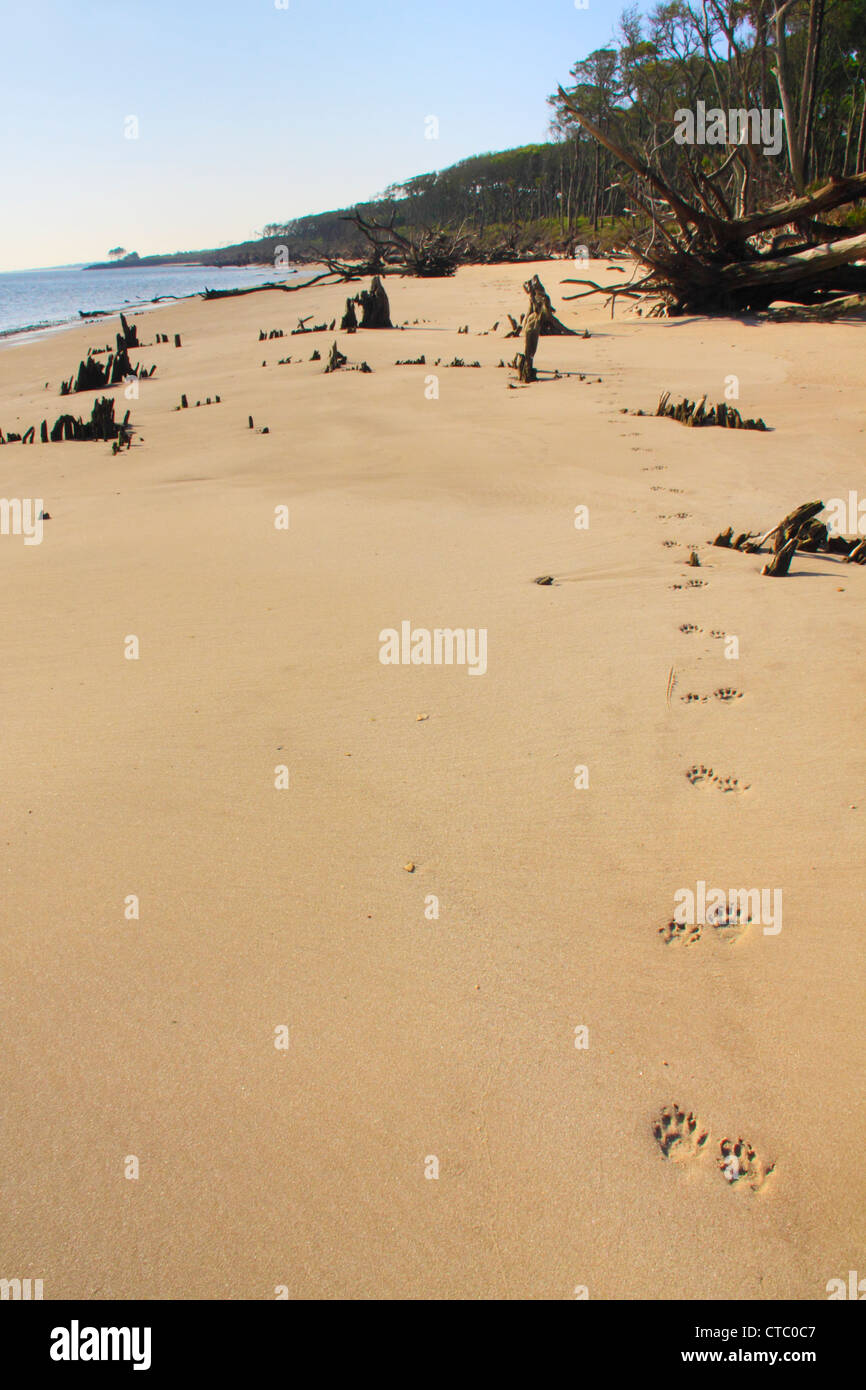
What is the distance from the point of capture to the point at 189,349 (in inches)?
671

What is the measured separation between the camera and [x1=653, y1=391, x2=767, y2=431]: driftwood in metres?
7.53

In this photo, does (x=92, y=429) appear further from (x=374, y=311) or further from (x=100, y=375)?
(x=374, y=311)

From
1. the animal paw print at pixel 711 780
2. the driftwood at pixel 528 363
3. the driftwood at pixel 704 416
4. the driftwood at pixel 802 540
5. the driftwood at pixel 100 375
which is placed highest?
the driftwood at pixel 100 375

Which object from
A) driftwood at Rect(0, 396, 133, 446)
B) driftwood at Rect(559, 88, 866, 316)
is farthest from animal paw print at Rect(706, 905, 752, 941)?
driftwood at Rect(559, 88, 866, 316)

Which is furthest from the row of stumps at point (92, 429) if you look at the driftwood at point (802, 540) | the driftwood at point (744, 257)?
the driftwood at point (744, 257)

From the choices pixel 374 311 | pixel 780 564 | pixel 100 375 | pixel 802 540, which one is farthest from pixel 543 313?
pixel 780 564

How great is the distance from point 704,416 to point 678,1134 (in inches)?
281

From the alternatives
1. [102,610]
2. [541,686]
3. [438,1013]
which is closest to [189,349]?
[102,610]

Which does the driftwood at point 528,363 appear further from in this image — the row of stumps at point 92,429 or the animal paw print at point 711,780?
the animal paw print at point 711,780

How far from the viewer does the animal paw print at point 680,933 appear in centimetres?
223

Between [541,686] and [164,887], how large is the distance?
5.46 ft

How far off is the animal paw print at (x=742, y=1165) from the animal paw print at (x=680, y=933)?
1.79 feet

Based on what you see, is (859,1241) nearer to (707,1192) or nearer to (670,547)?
(707,1192)

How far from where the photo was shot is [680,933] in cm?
227
